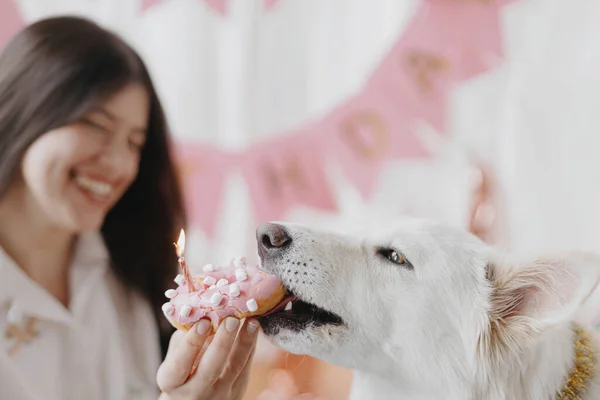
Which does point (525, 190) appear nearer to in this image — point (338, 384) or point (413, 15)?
point (413, 15)

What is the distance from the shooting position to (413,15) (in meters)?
1.90

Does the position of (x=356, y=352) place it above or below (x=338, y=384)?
above

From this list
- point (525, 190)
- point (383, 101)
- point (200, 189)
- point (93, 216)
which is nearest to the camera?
point (93, 216)

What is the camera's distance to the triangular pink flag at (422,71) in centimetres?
189

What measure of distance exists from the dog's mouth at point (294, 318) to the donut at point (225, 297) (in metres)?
0.02

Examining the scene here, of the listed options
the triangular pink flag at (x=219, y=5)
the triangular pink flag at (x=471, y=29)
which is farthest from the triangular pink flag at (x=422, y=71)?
the triangular pink flag at (x=219, y=5)

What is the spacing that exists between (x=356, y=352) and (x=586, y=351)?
358 mm

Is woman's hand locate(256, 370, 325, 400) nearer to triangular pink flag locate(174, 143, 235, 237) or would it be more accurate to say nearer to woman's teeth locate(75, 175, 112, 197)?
triangular pink flag locate(174, 143, 235, 237)

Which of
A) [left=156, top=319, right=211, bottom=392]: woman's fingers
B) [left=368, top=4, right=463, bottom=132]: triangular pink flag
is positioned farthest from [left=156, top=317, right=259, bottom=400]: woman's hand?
[left=368, top=4, right=463, bottom=132]: triangular pink flag

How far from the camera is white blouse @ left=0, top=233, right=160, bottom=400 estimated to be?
46.7 inches

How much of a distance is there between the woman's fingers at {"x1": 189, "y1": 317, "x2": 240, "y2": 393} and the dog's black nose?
0.13 metres

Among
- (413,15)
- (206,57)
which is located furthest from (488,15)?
(206,57)

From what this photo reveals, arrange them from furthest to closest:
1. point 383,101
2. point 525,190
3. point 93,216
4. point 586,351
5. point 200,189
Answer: point 200,189
point 383,101
point 525,190
point 93,216
point 586,351

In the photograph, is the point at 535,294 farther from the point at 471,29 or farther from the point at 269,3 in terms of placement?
the point at 269,3
